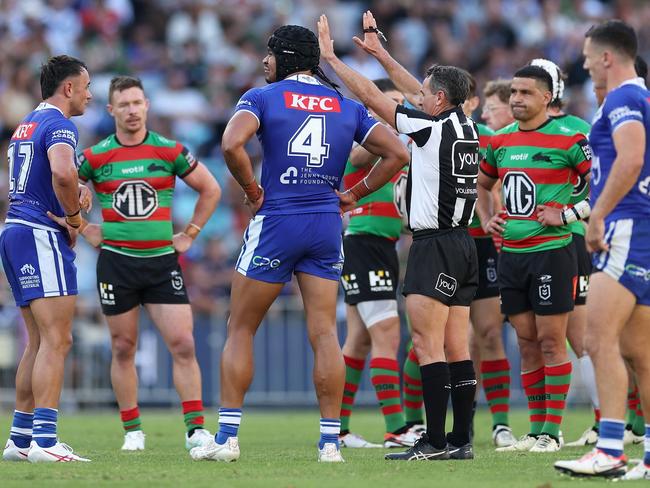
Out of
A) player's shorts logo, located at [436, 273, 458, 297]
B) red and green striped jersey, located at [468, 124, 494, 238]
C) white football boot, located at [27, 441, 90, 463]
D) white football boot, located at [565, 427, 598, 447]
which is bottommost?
white football boot, located at [565, 427, 598, 447]

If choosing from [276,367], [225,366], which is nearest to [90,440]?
[225,366]

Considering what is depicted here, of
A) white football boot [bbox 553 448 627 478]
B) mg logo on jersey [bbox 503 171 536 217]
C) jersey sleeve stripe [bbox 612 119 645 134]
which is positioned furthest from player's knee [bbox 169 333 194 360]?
jersey sleeve stripe [bbox 612 119 645 134]

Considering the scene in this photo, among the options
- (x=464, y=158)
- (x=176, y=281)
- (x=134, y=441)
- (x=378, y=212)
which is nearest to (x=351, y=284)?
(x=378, y=212)

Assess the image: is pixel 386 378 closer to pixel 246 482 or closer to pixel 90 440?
pixel 90 440

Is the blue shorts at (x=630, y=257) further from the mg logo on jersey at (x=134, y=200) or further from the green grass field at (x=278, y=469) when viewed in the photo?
the mg logo on jersey at (x=134, y=200)

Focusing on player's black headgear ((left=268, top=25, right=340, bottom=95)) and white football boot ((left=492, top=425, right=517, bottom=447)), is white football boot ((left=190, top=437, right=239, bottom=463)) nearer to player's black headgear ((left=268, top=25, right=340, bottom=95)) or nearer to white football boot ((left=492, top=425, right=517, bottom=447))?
player's black headgear ((left=268, top=25, right=340, bottom=95))

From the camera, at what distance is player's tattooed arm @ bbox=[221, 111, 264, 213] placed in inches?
332

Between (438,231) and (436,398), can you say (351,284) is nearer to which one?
(438,231)

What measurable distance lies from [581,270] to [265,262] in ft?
11.6

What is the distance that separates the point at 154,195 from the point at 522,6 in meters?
15.2

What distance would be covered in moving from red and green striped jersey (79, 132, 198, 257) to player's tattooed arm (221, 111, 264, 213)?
2.60 metres

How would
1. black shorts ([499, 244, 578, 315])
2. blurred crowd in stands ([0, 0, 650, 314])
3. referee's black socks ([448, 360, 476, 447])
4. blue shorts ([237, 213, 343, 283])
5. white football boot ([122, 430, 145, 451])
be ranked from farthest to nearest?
blurred crowd in stands ([0, 0, 650, 314]) → white football boot ([122, 430, 145, 451]) → black shorts ([499, 244, 578, 315]) → referee's black socks ([448, 360, 476, 447]) → blue shorts ([237, 213, 343, 283])

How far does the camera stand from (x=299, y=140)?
8.65 metres

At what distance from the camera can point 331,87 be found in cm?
899
